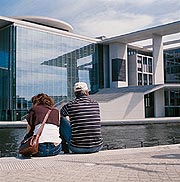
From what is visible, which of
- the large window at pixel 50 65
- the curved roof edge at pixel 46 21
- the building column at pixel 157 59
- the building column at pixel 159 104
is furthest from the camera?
the curved roof edge at pixel 46 21

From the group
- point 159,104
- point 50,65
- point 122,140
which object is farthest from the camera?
point 159,104

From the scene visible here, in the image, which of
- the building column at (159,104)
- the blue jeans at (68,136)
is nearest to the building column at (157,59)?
the building column at (159,104)

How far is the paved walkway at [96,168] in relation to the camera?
156 inches

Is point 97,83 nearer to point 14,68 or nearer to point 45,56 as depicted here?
point 45,56

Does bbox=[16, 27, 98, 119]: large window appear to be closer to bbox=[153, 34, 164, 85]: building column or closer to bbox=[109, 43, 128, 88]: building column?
bbox=[109, 43, 128, 88]: building column

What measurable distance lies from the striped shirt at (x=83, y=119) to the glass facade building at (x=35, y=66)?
3433 centimetres

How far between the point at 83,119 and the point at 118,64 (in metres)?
44.2

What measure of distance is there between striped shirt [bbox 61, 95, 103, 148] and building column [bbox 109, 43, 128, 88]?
142 feet

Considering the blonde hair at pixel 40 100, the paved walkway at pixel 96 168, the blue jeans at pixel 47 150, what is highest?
the blonde hair at pixel 40 100

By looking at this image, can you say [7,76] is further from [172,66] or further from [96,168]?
[96,168]

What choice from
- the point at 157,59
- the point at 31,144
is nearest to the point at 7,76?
→ the point at 157,59

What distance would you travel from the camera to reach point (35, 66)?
41.7 metres

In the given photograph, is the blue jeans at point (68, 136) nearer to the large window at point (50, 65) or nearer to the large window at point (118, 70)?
the large window at point (50, 65)

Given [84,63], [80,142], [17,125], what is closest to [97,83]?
[84,63]
